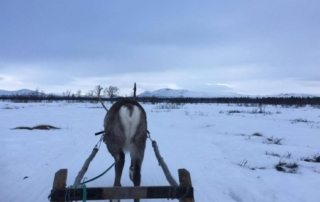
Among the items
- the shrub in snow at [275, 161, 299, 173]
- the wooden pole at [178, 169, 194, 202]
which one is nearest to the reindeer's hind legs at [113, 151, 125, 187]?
the wooden pole at [178, 169, 194, 202]

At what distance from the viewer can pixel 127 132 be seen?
501 centimetres

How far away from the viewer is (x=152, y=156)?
9.52 metres

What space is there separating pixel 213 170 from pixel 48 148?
16.0 ft

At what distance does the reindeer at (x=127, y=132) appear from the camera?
16.2 ft

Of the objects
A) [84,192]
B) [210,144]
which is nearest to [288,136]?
[210,144]

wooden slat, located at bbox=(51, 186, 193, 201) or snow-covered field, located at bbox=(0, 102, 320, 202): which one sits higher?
wooden slat, located at bbox=(51, 186, 193, 201)

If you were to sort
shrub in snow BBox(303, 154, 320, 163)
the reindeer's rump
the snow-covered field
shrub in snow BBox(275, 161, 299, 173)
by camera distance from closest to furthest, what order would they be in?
the reindeer's rump
the snow-covered field
shrub in snow BBox(275, 161, 299, 173)
shrub in snow BBox(303, 154, 320, 163)

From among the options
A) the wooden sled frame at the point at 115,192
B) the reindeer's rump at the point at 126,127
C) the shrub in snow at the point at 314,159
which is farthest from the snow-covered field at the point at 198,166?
the wooden sled frame at the point at 115,192

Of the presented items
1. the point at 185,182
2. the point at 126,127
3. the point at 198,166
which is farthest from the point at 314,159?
the point at 185,182

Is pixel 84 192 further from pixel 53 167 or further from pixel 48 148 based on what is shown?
pixel 48 148

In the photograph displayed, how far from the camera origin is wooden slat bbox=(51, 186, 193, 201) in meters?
3.68

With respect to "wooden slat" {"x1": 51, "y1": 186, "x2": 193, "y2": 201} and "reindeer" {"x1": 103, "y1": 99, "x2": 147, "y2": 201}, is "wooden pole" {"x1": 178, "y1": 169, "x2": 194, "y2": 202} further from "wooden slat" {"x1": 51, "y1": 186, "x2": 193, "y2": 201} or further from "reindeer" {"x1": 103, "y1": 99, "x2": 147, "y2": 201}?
"reindeer" {"x1": 103, "y1": 99, "x2": 147, "y2": 201}

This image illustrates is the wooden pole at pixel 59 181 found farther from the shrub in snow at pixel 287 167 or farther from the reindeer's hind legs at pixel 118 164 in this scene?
the shrub in snow at pixel 287 167

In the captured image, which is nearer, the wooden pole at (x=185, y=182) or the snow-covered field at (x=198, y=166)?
the wooden pole at (x=185, y=182)
